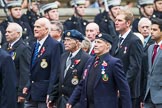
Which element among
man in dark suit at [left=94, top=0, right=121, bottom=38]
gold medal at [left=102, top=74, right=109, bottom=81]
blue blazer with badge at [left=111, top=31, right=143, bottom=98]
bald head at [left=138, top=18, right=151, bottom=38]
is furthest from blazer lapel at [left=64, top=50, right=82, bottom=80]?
man in dark suit at [left=94, top=0, right=121, bottom=38]

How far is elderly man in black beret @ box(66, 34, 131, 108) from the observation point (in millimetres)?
10375

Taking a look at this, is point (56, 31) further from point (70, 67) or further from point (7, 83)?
point (7, 83)

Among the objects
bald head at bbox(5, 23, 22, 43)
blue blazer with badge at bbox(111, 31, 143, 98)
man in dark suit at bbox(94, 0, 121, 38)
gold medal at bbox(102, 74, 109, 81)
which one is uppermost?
bald head at bbox(5, 23, 22, 43)

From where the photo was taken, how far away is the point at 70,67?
11633 mm

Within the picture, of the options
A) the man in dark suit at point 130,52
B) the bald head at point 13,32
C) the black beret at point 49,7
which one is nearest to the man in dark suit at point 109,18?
the black beret at point 49,7

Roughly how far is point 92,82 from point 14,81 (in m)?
1.52

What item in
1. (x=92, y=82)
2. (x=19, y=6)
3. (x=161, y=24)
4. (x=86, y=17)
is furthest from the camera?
(x=86, y=17)

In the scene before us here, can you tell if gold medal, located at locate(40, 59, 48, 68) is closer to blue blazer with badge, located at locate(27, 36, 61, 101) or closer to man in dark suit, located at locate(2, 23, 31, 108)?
blue blazer with badge, located at locate(27, 36, 61, 101)

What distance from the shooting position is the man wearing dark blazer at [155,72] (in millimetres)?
10773

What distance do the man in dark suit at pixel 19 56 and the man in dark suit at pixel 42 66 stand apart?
0.51 metres

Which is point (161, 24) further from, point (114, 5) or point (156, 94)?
point (114, 5)

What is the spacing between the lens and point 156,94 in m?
10.8

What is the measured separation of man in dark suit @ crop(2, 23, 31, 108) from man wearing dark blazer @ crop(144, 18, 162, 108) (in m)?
2.45

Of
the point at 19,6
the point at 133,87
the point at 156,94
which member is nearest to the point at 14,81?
the point at 156,94
